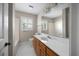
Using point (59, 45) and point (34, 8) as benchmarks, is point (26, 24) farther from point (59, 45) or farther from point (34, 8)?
point (59, 45)

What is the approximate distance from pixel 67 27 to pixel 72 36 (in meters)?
0.10

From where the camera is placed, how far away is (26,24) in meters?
1.04

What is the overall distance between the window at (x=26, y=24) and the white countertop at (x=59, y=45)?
15cm

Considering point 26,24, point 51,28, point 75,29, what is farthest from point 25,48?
point 75,29

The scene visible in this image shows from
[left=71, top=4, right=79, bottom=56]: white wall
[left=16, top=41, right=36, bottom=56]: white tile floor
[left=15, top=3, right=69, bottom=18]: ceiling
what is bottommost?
[left=16, top=41, right=36, bottom=56]: white tile floor

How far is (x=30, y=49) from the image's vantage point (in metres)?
1.14

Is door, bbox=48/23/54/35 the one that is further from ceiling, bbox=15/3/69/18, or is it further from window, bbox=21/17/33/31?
window, bbox=21/17/33/31

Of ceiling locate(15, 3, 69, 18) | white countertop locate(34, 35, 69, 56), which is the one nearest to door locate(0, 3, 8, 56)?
ceiling locate(15, 3, 69, 18)

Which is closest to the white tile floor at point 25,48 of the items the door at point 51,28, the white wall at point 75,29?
the door at point 51,28

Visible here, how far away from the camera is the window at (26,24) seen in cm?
104

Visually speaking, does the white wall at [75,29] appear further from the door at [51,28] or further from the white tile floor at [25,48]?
the white tile floor at [25,48]

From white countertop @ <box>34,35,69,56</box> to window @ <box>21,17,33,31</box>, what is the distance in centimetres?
15

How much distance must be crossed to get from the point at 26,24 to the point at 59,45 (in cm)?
46

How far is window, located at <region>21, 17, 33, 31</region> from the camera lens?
3.41 ft
